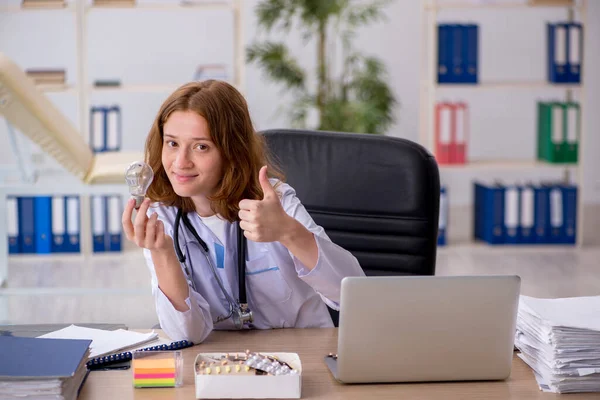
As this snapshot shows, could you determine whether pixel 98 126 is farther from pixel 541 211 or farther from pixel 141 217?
pixel 141 217

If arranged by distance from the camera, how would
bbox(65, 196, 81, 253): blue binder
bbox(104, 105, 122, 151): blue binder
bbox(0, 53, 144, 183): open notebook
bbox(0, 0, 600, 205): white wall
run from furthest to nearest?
bbox(0, 0, 600, 205): white wall < bbox(104, 105, 122, 151): blue binder < bbox(65, 196, 81, 253): blue binder < bbox(0, 53, 144, 183): open notebook

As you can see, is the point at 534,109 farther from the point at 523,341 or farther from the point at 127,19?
→ the point at 523,341

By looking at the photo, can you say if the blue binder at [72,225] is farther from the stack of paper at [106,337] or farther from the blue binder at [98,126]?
the stack of paper at [106,337]

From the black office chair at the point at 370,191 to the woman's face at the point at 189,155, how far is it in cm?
39

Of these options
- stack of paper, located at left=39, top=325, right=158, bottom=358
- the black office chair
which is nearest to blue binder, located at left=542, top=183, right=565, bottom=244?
the black office chair

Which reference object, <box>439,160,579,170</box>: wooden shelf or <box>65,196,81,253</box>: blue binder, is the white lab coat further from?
<box>439,160,579,170</box>: wooden shelf

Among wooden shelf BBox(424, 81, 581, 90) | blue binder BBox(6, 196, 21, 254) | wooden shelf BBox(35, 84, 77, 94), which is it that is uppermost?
wooden shelf BBox(424, 81, 581, 90)

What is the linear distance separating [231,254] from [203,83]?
0.37 meters

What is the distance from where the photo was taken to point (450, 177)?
6586 millimetres

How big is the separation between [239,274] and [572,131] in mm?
3900

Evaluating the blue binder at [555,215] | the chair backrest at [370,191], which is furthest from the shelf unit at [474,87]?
the chair backrest at [370,191]

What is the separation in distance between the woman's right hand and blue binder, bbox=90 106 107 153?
3.65 meters

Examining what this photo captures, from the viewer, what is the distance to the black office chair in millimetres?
2086

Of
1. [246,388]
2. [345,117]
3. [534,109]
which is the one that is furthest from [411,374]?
[534,109]
